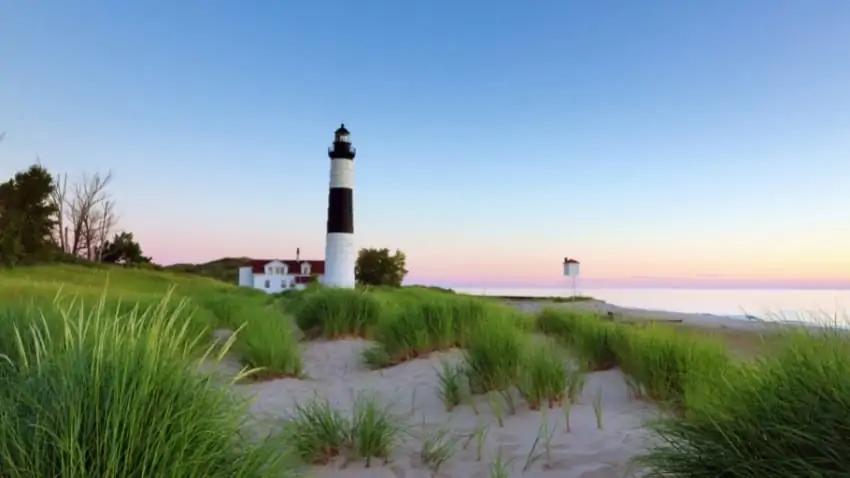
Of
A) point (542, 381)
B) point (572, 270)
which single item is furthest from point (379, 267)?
point (542, 381)

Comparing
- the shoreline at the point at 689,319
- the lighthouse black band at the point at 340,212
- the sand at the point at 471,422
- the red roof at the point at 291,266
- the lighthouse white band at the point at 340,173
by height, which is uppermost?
the lighthouse white band at the point at 340,173

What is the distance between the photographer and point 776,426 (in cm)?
236

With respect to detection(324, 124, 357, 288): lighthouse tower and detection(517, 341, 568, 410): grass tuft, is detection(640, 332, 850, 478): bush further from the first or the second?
detection(324, 124, 357, 288): lighthouse tower

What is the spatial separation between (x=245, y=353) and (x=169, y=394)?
4557 millimetres

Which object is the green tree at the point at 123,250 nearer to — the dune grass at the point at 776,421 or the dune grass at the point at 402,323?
the dune grass at the point at 402,323

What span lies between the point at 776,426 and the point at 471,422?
256cm

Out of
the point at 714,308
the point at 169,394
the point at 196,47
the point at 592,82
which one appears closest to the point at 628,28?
the point at 592,82

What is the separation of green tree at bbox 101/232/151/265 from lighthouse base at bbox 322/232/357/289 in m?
30.3

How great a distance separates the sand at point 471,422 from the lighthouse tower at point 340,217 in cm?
1701

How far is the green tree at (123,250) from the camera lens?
159 ft

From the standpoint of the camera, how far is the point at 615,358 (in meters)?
6.11

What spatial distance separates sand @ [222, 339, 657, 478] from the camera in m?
3.54

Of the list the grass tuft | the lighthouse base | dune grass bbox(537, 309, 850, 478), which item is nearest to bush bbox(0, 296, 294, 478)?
dune grass bbox(537, 309, 850, 478)

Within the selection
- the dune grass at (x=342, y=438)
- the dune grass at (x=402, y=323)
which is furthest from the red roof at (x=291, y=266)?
the dune grass at (x=342, y=438)
